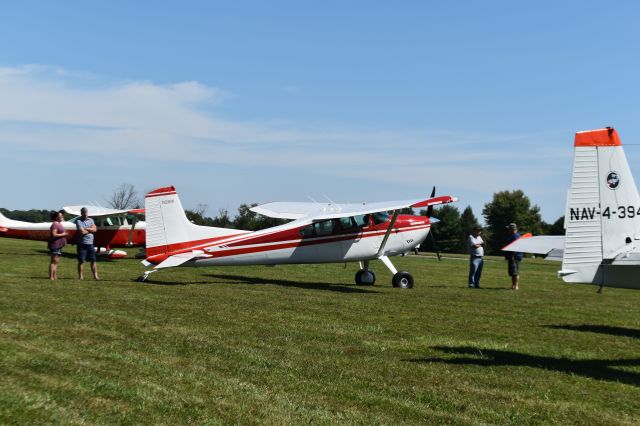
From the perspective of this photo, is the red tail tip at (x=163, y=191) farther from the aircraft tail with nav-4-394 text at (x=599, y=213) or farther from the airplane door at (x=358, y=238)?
the aircraft tail with nav-4-394 text at (x=599, y=213)

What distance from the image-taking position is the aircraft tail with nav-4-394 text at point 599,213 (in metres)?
7.58

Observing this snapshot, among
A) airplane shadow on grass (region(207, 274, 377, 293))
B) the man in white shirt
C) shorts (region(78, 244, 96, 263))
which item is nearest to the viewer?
shorts (region(78, 244, 96, 263))

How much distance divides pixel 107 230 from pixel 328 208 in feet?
39.6

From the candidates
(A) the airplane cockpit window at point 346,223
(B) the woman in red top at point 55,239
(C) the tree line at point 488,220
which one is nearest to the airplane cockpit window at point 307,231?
(A) the airplane cockpit window at point 346,223

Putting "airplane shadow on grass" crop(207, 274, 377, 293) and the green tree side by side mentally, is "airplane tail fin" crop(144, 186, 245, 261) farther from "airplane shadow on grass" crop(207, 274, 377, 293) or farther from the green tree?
the green tree

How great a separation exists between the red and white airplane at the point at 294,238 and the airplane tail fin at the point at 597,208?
994 centimetres

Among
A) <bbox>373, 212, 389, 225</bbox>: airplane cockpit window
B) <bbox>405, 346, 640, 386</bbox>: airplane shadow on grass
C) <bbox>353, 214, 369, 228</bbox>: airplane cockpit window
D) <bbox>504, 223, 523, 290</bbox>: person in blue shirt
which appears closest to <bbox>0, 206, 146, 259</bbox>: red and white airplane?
<bbox>353, 214, 369, 228</bbox>: airplane cockpit window

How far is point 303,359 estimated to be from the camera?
7.45 metres

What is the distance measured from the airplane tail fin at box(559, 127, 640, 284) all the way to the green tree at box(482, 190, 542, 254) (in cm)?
10643

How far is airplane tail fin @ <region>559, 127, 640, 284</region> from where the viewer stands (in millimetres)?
7578

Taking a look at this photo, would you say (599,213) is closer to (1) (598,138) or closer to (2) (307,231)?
(1) (598,138)

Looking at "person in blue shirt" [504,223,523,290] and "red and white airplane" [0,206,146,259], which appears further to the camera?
"red and white airplane" [0,206,146,259]

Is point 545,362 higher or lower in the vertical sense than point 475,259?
lower

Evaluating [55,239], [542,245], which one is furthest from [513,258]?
[55,239]
